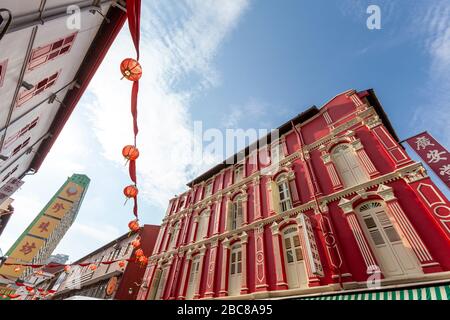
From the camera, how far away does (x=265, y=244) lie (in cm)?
946

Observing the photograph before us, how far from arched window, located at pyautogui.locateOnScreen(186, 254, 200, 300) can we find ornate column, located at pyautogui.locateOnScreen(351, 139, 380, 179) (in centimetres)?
1019

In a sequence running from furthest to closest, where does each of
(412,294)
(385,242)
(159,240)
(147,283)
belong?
(159,240) < (147,283) < (385,242) < (412,294)

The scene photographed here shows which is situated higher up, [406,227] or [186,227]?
[186,227]

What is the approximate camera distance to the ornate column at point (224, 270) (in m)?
9.66

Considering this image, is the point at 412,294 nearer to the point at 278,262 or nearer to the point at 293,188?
the point at 278,262

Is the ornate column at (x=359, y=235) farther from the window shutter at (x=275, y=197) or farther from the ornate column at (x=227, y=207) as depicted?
the ornate column at (x=227, y=207)

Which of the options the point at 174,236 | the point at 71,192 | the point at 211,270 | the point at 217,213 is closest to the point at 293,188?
the point at 217,213

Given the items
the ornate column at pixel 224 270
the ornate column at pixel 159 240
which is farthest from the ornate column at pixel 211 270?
the ornate column at pixel 159 240

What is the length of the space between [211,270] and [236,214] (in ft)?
11.1

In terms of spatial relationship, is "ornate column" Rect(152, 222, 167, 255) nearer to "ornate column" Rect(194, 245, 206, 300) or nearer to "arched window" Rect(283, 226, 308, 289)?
"ornate column" Rect(194, 245, 206, 300)

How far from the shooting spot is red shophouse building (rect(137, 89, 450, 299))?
20.2 ft

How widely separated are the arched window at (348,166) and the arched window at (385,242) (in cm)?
113

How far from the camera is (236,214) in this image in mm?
12469
